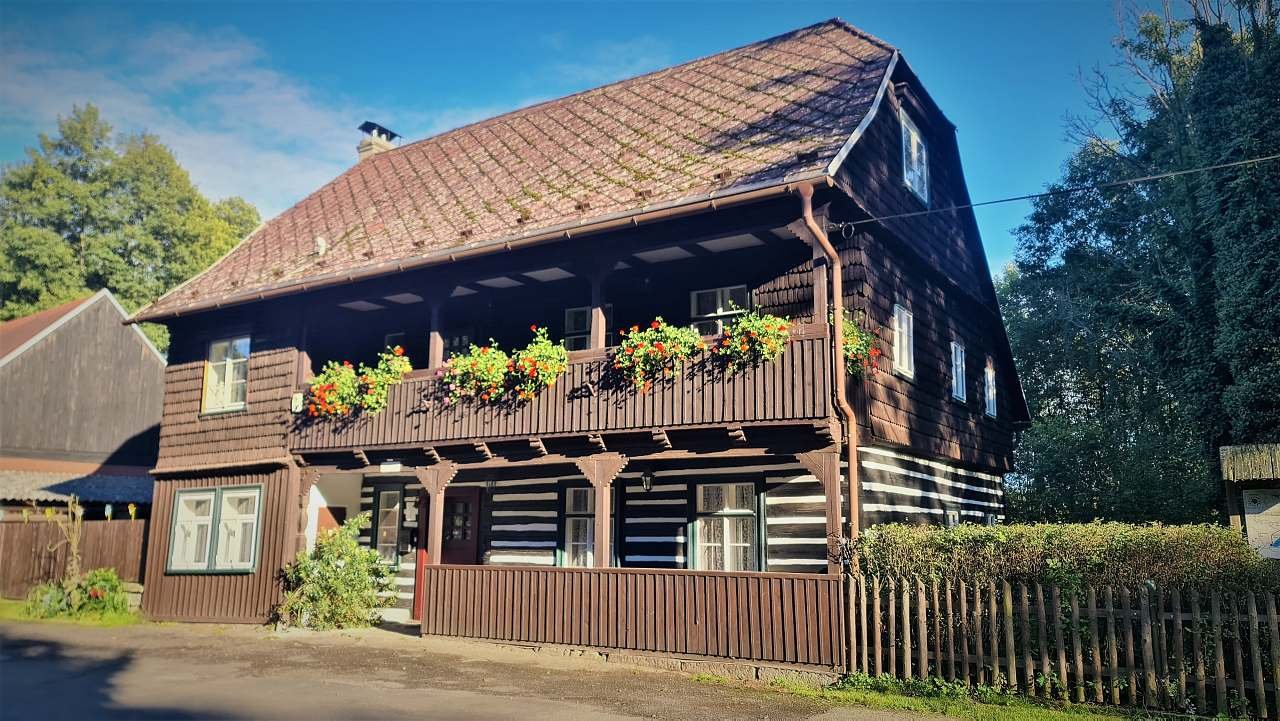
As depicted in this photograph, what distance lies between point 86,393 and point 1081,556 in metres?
34.3

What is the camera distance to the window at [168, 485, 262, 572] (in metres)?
18.6

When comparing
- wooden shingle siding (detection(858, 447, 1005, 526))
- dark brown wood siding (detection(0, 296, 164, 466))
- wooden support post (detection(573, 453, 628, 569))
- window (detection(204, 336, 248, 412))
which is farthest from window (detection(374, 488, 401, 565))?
dark brown wood siding (detection(0, 296, 164, 466))

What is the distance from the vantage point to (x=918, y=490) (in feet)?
54.8

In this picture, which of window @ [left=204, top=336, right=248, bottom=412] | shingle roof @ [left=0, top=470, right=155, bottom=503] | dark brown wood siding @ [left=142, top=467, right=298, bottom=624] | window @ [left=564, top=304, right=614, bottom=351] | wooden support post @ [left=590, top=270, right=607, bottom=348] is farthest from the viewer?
shingle roof @ [left=0, top=470, right=155, bottom=503]

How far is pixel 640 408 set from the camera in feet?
45.8

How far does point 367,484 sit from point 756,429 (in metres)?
9.99

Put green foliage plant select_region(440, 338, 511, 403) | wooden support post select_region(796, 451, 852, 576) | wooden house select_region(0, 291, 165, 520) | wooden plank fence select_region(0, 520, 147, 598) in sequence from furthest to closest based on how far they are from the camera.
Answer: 1. wooden house select_region(0, 291, 165, 520)
2. wooden plank fence select_region(0, 520, 147, 598)
3. green foliage plant select_region(440, 338, 511, 403)
4. wooden support post select_region(796, 451, 852, 576)

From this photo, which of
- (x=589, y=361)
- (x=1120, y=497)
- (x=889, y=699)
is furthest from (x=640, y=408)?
(x=1120, y=497)

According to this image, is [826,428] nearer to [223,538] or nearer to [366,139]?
[223,538]

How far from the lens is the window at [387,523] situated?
63.5 feet

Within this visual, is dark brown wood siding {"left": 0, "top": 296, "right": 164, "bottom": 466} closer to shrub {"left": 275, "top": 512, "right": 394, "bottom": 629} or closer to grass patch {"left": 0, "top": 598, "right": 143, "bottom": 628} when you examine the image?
grass patch {"left": 0, "top": 598, "right": 143, "bottom": 628}

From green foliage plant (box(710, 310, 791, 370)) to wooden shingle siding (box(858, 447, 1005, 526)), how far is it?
8.25ft

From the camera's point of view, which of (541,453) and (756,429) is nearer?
(756,429)

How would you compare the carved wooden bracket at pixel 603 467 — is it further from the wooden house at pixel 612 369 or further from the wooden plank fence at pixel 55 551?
the wooden plank fence at pixel 55 551
